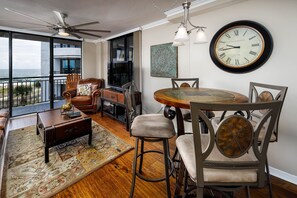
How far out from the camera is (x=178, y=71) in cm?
309

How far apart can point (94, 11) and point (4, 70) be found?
308cm

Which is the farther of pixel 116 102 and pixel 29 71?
pixel 29 71

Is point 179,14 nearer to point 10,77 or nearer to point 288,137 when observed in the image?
point 288,137

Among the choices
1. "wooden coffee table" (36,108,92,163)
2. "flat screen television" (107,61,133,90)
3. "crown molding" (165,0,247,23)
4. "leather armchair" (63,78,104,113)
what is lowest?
"wooden coffee table" (36,108,92,163)

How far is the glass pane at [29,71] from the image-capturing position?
4182 millimetres

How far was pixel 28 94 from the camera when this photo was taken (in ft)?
15.7

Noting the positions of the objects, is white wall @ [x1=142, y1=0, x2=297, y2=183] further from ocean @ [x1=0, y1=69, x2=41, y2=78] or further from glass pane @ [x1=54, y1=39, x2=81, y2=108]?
ocean @ [x1=0, y1=69, x2=41, y2=78]

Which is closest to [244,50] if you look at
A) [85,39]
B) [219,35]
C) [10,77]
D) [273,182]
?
[219,35]

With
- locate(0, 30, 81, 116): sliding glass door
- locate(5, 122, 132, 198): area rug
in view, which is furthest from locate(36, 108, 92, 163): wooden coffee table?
locate(0, 30, 81, 116): sliding glass door

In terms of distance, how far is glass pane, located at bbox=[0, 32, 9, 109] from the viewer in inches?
152

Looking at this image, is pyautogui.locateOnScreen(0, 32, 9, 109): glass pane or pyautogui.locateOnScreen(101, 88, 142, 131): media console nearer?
pyautogui.locateOnScreen(101, 88, 142, 131): media console

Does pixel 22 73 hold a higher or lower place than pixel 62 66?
lower

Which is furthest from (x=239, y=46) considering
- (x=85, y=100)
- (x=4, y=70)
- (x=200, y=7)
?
(x=4, y=70)

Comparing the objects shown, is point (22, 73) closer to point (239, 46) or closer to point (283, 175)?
point (239, 46)
